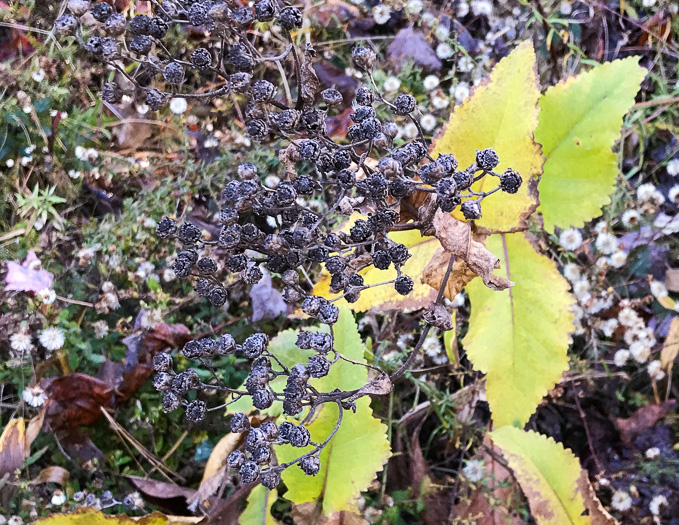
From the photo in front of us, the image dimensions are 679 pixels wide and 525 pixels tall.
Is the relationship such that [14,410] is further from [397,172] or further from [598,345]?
[598,345]

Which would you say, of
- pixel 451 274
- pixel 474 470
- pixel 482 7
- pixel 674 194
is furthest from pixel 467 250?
pixel 482 7

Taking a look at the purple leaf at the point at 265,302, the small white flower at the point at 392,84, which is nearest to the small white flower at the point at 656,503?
the purple leaf at the point at 265,302

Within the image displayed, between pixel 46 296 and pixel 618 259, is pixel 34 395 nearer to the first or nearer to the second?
pixel 46 296

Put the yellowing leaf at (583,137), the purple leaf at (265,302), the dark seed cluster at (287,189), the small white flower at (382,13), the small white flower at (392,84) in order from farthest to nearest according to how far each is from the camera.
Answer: the small white flower at (382,13) < the small white flower at (392,84) < the purple leaf at (265,302) < the yellowing leaf at (583,137) < the dark seed cluster at (287,189)

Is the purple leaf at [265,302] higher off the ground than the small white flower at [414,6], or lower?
lower

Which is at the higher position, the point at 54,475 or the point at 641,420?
the point at 641,420

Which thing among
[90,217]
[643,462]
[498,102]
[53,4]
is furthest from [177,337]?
[643,462]

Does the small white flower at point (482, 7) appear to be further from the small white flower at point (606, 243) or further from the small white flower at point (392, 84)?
the small white flower at point (606, 243)
